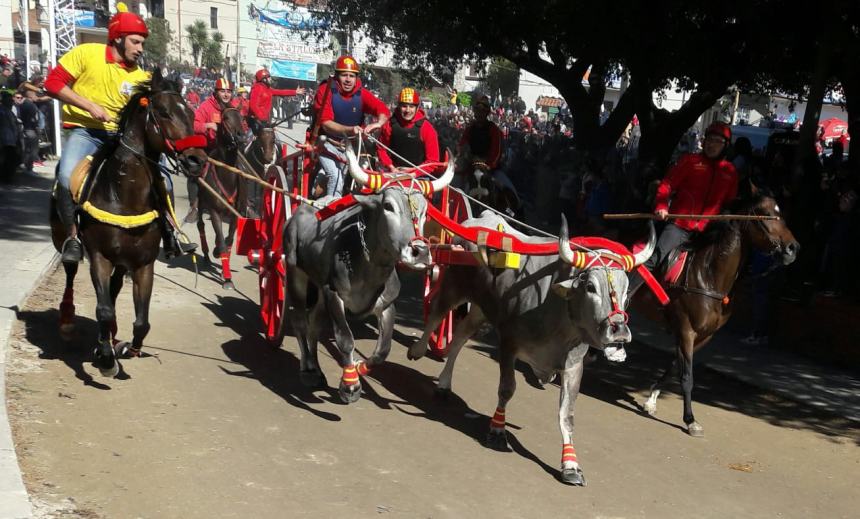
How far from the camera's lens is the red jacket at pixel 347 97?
9.30 metres

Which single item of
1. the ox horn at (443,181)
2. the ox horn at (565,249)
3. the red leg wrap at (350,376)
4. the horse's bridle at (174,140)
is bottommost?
the red leg wrap at (350,376)

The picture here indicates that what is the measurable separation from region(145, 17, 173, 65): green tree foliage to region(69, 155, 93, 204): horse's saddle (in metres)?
60.5

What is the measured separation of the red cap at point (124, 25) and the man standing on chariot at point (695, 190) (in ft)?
16.7

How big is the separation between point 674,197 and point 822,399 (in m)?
2.75

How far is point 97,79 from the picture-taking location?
7434 millimetres

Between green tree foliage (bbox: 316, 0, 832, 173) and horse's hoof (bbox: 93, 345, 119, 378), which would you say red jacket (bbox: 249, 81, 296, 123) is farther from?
horse's hoof (bbox: 93, 345, 119, 378)

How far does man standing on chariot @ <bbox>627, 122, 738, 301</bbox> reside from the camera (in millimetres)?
8531

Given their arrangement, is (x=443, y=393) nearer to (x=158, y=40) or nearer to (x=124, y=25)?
(x=124, y=25)

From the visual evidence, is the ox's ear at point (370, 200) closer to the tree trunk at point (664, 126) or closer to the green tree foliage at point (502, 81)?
the tree trunk at point (664, 126)

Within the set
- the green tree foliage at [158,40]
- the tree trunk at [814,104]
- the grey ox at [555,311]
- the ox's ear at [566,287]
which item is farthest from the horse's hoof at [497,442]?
the green tree foliage at [158,40]

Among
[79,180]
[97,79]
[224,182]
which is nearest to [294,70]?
[224,182]

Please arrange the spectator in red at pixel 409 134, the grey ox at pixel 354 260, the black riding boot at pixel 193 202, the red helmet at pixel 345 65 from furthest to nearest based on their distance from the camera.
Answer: the black riding boot at pixel 193 202 < the spectator in red at pixel 409 134 < the red helmet at pixel 345 65 < the grey ox at pixel 354 260

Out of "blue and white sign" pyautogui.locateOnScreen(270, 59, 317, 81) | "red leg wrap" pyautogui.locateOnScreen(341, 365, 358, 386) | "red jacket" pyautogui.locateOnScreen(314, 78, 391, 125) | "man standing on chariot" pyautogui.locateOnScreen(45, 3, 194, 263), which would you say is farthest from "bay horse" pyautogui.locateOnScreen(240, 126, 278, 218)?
"blue and white sign" pyautogui.locateOnScreen(270, 59, 317, 81)

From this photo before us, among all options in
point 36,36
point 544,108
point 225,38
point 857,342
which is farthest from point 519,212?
point 225,38
